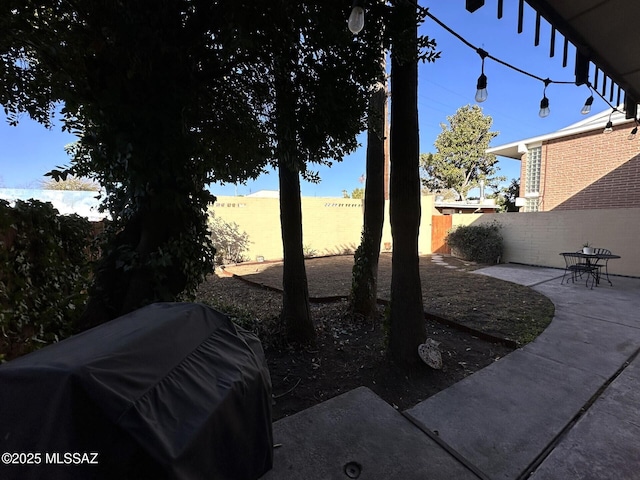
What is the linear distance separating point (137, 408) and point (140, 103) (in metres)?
2.02

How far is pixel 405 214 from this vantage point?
299 centimetres

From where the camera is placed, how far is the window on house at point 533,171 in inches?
466

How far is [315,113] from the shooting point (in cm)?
263

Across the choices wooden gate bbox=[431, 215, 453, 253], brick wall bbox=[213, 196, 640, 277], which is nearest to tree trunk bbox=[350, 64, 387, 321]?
brick wall bbox=[213, 196, 640, 277]

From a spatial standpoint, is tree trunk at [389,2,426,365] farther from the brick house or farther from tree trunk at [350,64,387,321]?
the brick house

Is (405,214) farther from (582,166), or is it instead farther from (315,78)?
(582,166)

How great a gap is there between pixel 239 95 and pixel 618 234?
386 inches

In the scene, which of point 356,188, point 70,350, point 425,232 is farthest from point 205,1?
point 356,188

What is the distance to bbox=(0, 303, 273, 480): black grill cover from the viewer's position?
84 centimetres

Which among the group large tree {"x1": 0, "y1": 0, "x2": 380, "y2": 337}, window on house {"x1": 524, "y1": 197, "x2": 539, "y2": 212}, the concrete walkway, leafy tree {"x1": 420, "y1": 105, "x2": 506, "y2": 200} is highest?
leafy tree {"x1": 420, "y1": 105, "x2": 506, "y2": 200}

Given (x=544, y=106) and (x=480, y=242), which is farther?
(x=480, y=242)

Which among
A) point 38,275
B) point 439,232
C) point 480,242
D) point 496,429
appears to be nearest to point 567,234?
point 480,242

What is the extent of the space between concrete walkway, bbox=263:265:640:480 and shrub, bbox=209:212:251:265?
26.7 ft

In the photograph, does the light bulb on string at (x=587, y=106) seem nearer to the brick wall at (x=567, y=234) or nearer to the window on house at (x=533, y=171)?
the brick wall at (x=567, y=234)
